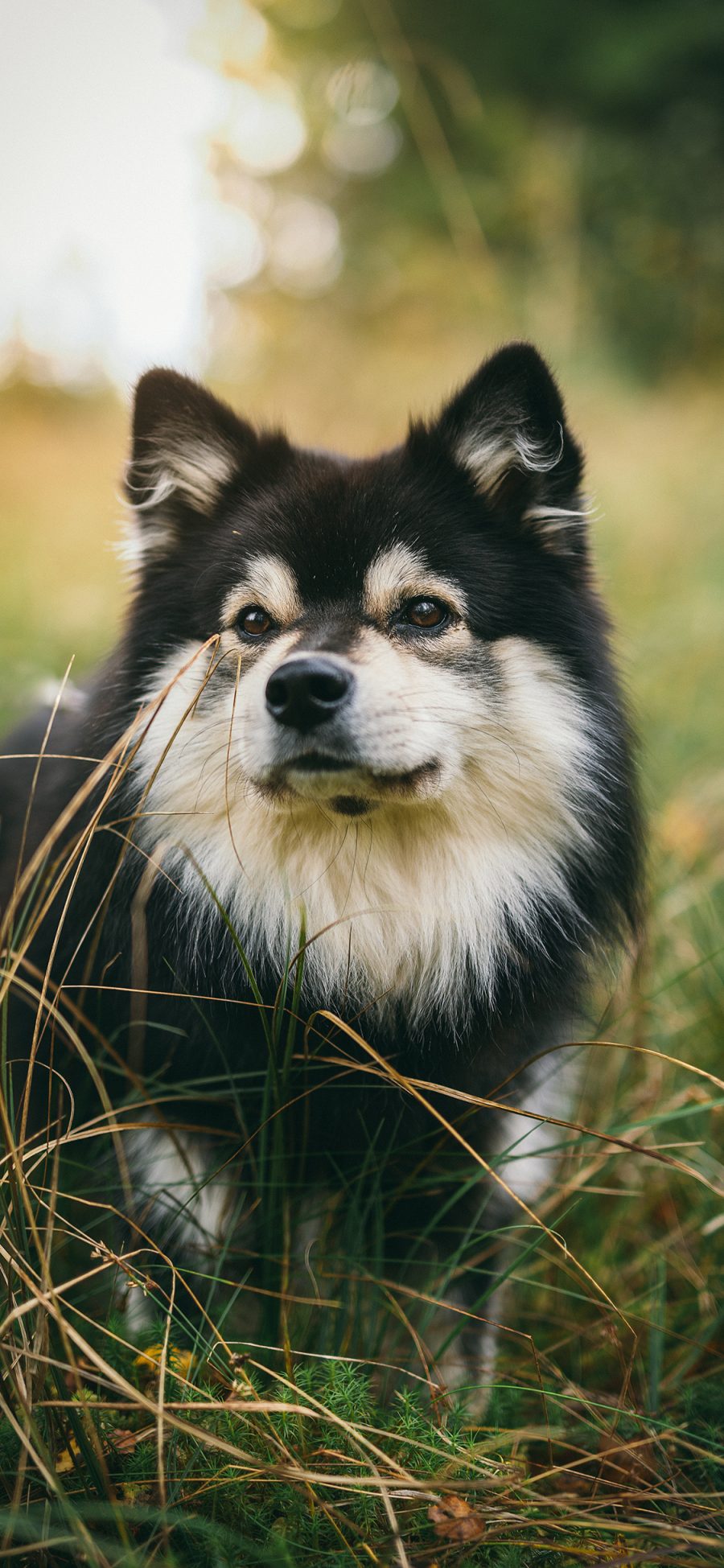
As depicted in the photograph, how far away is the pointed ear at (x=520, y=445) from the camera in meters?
2.36

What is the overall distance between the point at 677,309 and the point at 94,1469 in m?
14.2

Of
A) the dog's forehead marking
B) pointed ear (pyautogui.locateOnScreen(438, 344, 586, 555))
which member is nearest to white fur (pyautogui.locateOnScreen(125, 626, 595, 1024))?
the dog's forehead marking

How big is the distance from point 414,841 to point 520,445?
0.99 meters

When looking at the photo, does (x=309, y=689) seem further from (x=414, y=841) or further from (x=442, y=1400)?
(x=442, y=1400)

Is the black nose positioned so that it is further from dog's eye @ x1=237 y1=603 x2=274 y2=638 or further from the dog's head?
dog's eye @ x1=237 y1=603 x2=274 y2=638

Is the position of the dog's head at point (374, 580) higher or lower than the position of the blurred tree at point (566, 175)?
lower

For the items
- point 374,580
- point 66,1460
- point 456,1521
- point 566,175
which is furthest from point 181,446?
point 566,175

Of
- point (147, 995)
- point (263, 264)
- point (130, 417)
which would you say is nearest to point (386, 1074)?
point (147, 995)

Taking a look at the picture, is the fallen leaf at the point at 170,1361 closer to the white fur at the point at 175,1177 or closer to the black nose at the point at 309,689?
the white fur at the point at 175,1177

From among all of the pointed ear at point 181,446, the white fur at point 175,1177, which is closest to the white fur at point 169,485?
the pointed ear at point 181,446

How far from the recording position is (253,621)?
7.82 ft

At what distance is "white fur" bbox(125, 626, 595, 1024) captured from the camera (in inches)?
88.9

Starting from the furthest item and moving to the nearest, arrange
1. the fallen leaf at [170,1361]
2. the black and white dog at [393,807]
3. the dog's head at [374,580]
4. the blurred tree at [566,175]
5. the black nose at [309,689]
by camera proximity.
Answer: the blurred tree at [566,175]
the black and white dog at [393,807]
the dog's head at [374,580]
the black nose at [309,689]
the fallen leaf at [170,1361]

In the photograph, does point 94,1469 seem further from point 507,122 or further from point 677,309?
point 677,309
